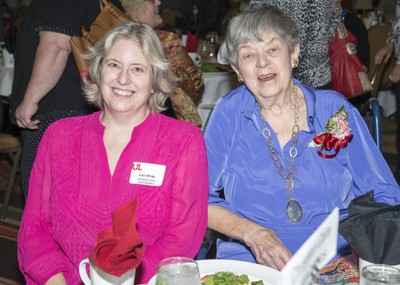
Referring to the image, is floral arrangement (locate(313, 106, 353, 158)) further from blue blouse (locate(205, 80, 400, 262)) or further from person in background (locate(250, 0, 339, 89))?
person in background (locate(250, 0, 339, 89))

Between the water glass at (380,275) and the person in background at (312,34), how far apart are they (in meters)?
2.04

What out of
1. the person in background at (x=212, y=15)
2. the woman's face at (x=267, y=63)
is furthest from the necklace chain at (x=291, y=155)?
the person in background at (x=212, y=15)

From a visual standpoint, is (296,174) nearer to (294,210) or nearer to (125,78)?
(294,210)

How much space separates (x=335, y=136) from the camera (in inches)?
85.7

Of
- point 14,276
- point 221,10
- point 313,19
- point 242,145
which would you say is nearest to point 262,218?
point 242,145

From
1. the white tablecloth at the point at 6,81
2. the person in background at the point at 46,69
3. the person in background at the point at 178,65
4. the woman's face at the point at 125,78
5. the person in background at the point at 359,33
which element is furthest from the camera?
the white tablecloth at the point at 6,81

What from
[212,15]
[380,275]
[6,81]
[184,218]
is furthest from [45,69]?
[212,15]

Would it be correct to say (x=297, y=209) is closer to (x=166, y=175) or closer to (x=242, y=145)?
(x=242, y=145)

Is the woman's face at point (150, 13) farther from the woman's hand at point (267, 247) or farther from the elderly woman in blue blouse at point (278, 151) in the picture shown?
the woman's hand at point (267, 247)

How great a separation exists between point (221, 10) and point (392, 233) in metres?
9.62

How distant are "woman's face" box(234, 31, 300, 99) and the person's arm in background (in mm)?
1277

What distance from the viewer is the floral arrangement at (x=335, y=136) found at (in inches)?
85.9

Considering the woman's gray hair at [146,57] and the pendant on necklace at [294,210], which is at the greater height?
the woman's gray hair at [146,57]

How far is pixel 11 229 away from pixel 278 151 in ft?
10.7
